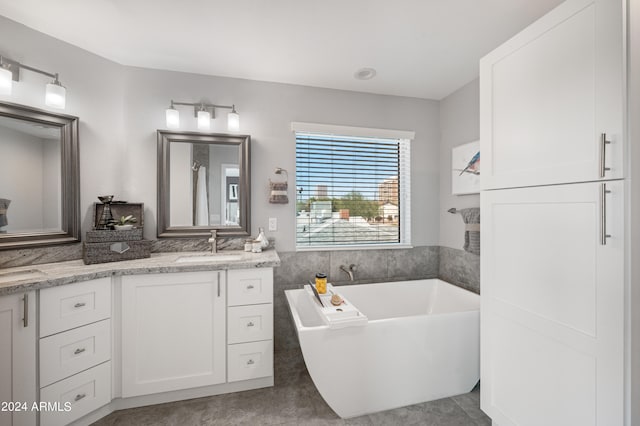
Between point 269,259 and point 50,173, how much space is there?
1.63 m

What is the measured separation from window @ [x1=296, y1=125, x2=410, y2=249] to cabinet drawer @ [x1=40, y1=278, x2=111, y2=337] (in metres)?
1.47

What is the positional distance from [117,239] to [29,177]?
66 cm

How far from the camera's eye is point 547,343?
1226 millimetres

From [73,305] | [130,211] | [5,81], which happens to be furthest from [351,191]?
[5,81]

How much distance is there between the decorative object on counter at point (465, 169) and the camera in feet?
7.88

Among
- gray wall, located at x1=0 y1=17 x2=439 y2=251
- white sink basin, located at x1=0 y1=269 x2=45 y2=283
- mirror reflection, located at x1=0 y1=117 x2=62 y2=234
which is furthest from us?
gray wall, located at x1=0 y1=17 x2=439 y2=251

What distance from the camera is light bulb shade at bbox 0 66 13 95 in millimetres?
1619

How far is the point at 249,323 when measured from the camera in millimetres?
1913

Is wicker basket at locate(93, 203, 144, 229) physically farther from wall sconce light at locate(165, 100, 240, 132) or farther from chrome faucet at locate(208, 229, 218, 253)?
wall sconce light at locate(165, 100, 240, 132)

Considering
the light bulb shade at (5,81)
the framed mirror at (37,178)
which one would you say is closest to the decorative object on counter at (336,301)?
the framed mirror at (37,178)

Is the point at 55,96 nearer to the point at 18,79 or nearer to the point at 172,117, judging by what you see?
the point at 18,79

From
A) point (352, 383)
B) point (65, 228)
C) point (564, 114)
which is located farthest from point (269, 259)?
point (564, 114)

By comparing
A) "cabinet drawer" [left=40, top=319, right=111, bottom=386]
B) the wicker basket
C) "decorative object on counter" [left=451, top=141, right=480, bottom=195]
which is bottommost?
"cabinet drawer" [left=40, top=319, right=111, bottom=386]

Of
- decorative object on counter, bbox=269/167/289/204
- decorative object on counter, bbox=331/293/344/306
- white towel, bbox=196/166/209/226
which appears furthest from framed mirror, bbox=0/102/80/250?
decorative object on counter, bbox=331/293/344/306
